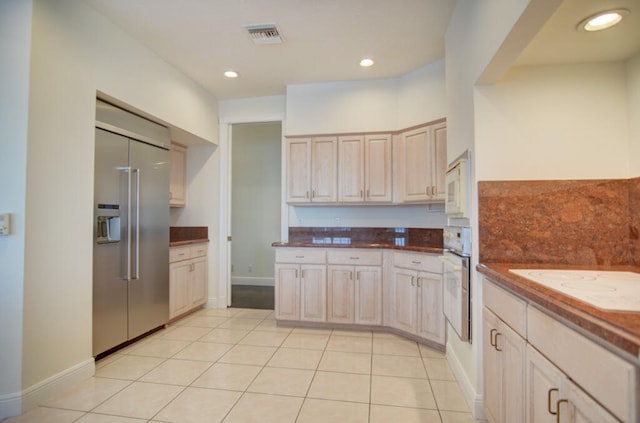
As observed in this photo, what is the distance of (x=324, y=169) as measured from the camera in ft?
12.4

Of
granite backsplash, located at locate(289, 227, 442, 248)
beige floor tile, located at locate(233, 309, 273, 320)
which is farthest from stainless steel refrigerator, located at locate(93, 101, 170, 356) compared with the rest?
granite backsplash, located at locate(289, 227, 442, 248)

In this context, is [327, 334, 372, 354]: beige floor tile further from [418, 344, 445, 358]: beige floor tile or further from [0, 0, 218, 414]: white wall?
[0, 0, 218, 414]: white wall

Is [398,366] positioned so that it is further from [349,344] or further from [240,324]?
[240,324]

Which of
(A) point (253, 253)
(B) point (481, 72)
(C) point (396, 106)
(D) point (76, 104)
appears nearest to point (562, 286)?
(B) point (481, 72)

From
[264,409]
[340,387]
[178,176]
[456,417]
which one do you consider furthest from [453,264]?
[178,176]

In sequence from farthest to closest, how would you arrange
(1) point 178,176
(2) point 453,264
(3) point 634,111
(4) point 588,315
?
(1) point 178,176
(2) point 453,264
(3) point 634,111
(4) point 588,315

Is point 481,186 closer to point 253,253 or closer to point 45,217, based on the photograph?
point 45,217

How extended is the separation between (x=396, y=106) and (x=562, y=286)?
9.38 feet

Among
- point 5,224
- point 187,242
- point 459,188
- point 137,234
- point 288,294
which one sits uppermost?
point 459,188

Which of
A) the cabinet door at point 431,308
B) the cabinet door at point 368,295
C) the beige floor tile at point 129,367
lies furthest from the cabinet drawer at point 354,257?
the beige floor tile at point 129,367

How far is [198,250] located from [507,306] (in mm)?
3549

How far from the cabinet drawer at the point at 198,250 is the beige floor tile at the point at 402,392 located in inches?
103

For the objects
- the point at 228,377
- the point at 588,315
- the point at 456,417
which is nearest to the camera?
the point at 588,315

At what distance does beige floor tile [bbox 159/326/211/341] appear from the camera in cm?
325
